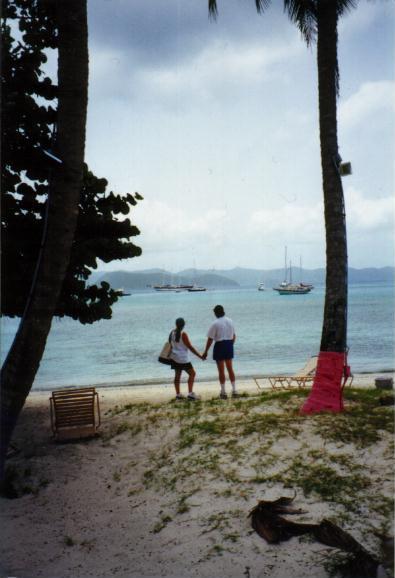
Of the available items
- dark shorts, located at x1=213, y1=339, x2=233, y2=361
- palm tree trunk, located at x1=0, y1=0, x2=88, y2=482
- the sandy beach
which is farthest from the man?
palm tree trunk, located at x1=0, y1=0, x2=88, y2=482

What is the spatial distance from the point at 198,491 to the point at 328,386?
2.82m

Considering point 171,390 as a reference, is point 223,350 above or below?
above

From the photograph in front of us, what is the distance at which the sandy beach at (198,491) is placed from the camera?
406 cm

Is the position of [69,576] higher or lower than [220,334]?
lower

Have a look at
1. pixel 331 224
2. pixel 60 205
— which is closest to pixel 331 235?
pixel 331 224

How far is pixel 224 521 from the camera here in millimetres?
4531

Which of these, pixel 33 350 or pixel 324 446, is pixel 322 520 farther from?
pixel 33 350

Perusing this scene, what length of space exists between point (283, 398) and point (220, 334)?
195 cm

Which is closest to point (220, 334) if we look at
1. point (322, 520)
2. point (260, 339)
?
point (322, 520)

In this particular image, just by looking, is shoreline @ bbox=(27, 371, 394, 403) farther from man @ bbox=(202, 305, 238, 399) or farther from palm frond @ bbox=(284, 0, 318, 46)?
palm frond @ bbox=(284, 0, 318, 46)

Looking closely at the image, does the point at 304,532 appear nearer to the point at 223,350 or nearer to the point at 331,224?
the point at 331,224

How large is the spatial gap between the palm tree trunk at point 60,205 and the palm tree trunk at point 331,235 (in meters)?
3.97

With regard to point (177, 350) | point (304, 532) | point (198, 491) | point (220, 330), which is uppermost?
point (220, 330)

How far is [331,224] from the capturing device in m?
7.29
